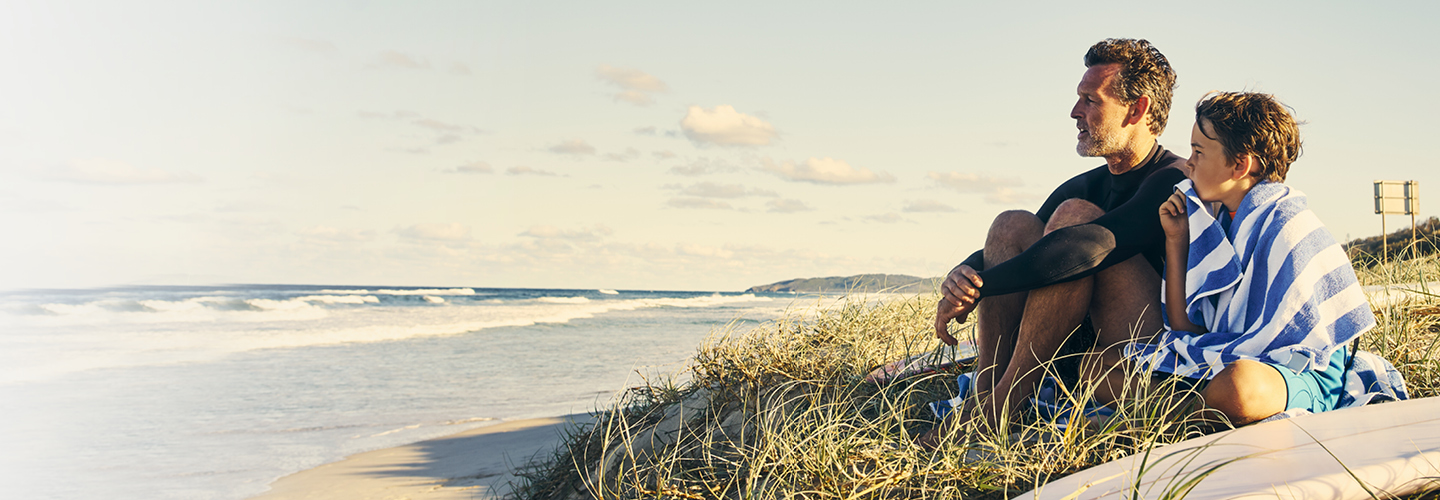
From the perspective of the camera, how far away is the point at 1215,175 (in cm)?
213

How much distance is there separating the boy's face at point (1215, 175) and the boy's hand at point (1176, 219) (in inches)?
2.2

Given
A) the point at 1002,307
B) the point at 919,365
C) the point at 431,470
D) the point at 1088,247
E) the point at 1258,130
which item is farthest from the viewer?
the point at 431,470

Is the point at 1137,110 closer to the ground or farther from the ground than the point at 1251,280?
farther from the ground

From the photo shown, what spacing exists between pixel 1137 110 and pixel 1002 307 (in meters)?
0.77

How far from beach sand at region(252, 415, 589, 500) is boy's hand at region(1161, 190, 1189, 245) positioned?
3.15 metres

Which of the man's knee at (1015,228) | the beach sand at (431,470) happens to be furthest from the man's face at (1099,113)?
the beach sand at (431,470)

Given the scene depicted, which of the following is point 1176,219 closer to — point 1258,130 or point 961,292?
point 1258,130

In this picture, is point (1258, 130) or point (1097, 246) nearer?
point (1258, 130)

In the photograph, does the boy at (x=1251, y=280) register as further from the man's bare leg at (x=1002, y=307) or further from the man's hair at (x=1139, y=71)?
the man's bare leg at (x=1002, y=307)

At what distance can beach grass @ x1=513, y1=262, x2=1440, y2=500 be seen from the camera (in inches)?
83.5

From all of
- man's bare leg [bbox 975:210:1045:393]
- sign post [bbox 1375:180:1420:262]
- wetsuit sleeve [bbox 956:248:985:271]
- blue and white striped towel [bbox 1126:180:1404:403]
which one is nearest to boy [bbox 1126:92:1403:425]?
blue and white striped towel [bbox 1126:180:1404:403]

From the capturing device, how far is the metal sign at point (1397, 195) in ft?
32.5

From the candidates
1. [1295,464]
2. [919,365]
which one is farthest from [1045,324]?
[919,365]

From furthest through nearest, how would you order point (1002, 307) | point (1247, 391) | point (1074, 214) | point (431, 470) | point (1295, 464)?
point (431, 470), point (1002, 307), point (1074, 214), point (1247, 391), point (1295, 464)
